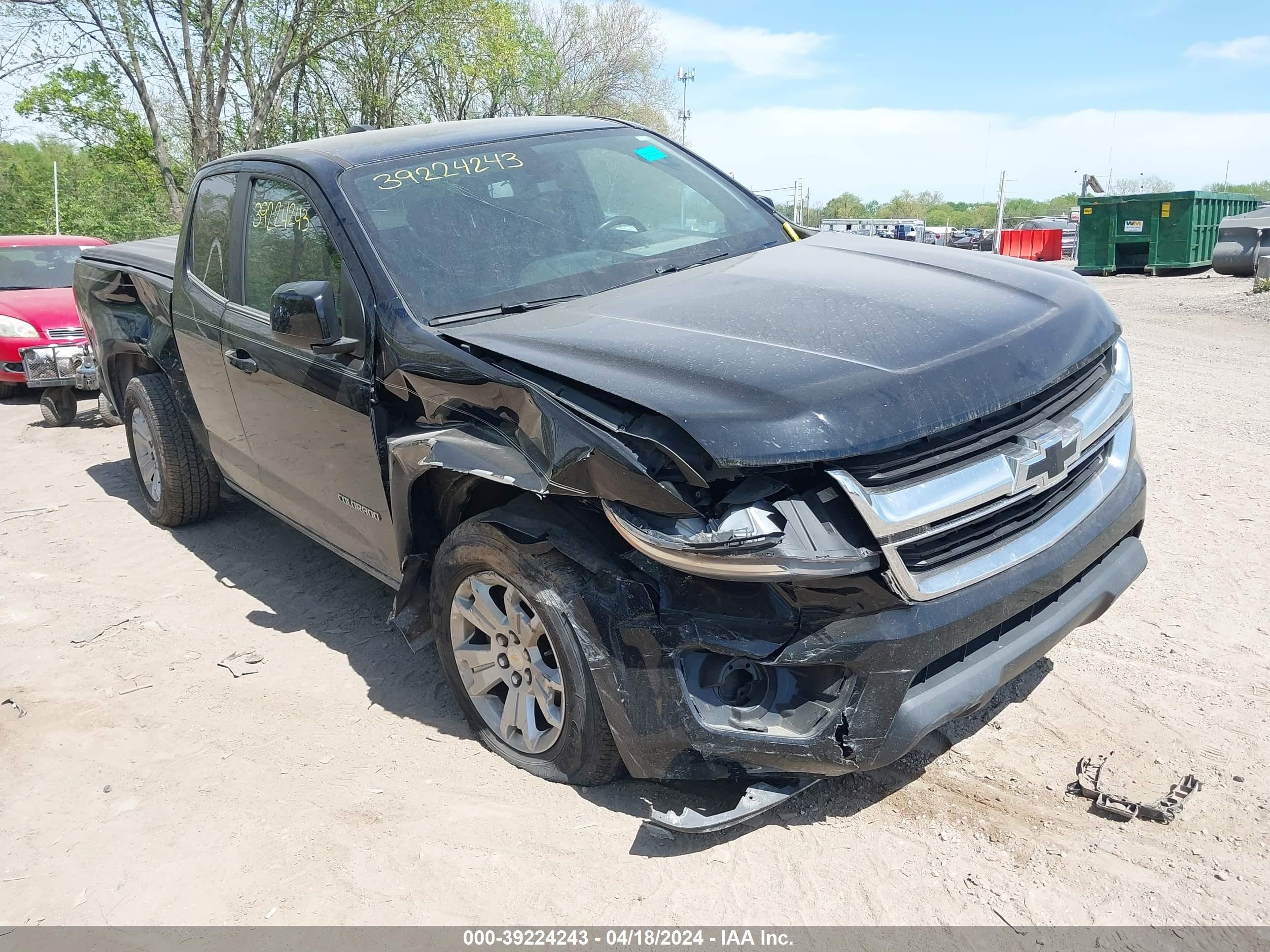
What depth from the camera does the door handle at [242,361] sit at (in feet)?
13.3

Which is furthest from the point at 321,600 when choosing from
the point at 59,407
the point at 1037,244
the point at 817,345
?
the point at 1037,244

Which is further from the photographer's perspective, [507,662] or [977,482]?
[507,662]

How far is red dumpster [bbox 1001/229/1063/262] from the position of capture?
27.6 metres

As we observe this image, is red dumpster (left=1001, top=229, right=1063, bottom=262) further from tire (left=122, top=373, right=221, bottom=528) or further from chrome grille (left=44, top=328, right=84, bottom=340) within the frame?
tire (left=122, top=373, right=221, bottom=528)

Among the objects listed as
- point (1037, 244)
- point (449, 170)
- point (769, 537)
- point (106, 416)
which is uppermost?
point (449, 170)

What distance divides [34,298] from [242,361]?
790 cm

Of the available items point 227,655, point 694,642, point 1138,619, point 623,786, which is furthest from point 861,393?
point 227,655

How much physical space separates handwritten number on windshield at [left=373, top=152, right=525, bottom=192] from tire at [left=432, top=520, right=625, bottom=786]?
136 cm

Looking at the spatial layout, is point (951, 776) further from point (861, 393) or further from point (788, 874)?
point (861, 393)

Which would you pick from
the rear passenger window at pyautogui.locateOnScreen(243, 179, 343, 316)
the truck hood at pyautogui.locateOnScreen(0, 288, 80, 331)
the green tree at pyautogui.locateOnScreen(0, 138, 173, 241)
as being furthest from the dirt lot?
the green tree at pyautogui.locateOnScreen(0, 138, 173, 241)

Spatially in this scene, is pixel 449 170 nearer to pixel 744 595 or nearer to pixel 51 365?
pixel 744 595

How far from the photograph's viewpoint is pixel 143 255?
569 cm

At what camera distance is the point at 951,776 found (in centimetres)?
296

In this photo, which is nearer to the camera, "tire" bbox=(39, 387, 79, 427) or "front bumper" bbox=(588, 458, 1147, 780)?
"front bumper" bbox=(588, 458, 1147, 780)
